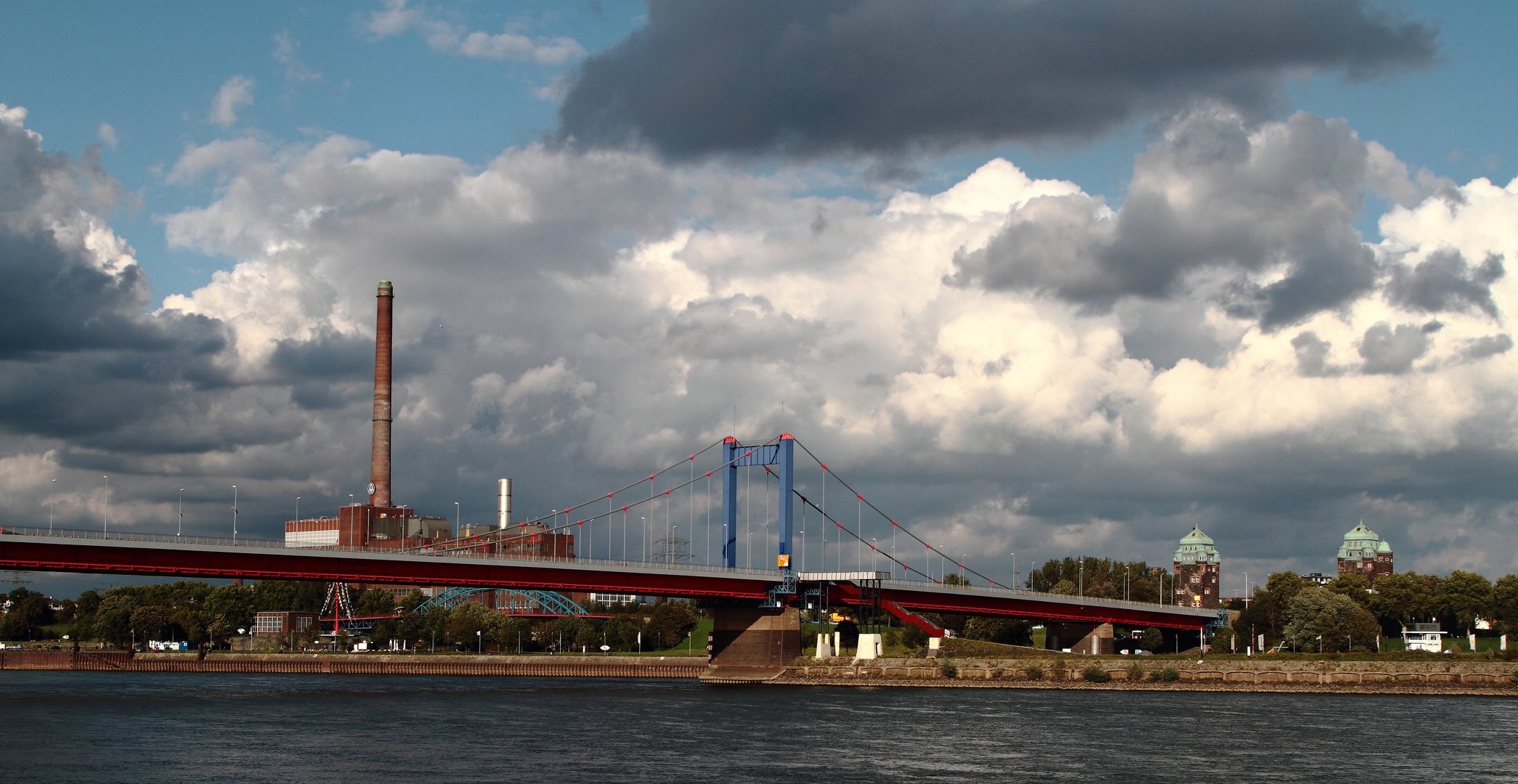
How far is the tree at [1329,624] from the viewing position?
12688 centimetres

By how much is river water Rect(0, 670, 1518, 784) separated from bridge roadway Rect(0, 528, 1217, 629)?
8.49 meters

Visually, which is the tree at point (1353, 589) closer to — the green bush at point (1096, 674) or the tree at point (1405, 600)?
the tree at point (1405, 600)

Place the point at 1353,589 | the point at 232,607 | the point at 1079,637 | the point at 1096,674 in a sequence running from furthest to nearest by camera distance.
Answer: the point at 232,607
the point at 1353,589
the point at 1079,637
the point at 1096,674

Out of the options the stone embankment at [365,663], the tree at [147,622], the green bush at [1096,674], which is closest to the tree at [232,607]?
the tree at [147,622]

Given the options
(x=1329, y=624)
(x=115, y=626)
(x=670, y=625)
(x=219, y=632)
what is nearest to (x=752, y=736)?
(x=1329, y=624)

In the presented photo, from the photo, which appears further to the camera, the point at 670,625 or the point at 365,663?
the point at 670,625

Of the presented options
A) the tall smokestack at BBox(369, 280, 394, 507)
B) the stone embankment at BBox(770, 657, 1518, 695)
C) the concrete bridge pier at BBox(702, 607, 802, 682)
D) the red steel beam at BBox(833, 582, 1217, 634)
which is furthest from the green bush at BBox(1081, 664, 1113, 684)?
the tall smokestack at BBox(369, 280, 394, 507)

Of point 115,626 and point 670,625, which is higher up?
point 670,625

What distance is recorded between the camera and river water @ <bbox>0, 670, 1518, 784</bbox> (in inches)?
2126

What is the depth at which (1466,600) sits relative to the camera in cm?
15800

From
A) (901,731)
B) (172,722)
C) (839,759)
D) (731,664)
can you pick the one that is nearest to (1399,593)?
(731,664)

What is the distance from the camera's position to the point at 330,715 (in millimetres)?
78812

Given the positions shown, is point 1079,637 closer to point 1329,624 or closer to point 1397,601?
point 1329,624

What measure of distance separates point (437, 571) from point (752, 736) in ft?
134
